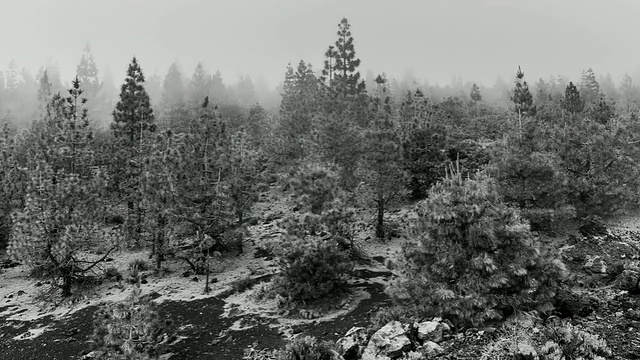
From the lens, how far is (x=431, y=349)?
9977 millimetres

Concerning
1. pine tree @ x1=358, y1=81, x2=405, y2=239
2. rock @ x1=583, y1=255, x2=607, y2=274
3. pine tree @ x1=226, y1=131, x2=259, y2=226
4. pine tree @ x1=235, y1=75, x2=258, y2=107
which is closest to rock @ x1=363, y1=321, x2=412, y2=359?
rock @ x1=583, y1=255, x2=607, y2=274

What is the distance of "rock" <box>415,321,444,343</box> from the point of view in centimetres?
1065

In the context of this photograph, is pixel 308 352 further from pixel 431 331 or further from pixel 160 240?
pixel 160 240

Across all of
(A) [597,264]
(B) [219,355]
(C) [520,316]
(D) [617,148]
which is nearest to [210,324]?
(B) [219,355]

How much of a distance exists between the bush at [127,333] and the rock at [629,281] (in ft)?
51.4

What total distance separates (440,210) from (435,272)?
2002 mm

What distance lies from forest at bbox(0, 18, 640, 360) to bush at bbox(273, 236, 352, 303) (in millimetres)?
84

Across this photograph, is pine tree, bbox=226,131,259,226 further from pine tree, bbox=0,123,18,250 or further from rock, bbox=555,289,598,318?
rock, bbox=555,289,598,318

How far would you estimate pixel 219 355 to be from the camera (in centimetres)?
1362

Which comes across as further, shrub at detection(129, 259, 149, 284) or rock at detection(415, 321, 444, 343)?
shrub at detection(129, 259, 149, 284)

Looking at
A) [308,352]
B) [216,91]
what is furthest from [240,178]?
[216,91]

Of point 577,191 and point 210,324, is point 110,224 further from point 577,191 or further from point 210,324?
point 577,191

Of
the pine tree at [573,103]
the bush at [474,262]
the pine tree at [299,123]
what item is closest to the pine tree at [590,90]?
the pine tree at [573,103]

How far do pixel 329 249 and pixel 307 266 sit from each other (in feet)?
3.82
